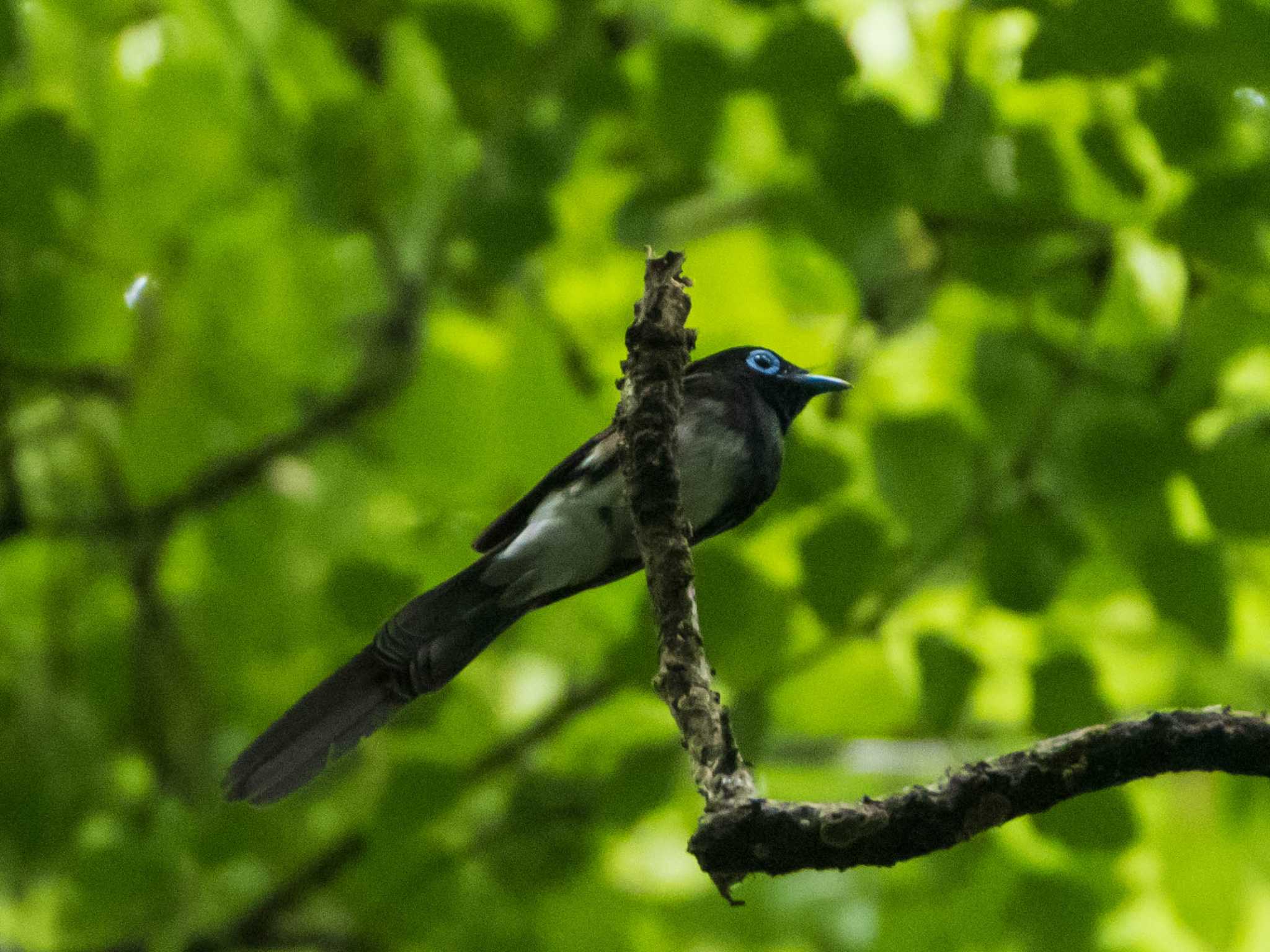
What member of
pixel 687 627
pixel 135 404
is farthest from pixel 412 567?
pixel 687 627

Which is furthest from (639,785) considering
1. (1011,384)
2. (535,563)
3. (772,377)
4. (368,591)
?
(1011,384)

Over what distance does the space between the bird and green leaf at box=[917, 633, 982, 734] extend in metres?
0.64

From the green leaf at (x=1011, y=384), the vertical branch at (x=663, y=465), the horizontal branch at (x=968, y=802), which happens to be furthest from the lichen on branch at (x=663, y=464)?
the green leaf at (x=1011, y=384)

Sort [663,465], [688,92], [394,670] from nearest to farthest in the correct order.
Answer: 1. [663,465]
2. [394,670]
3. [688,92]

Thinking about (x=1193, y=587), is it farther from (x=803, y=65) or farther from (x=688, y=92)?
(x=688, y=92)

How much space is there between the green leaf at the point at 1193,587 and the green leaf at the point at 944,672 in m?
0.46

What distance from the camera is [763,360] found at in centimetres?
323

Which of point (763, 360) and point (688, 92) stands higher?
point (688, 92)

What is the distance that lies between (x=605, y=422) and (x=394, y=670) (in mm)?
1016

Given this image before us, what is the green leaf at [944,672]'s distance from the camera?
3268 millimetres

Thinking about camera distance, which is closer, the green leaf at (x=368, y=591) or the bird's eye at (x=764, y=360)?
the bird's eye at (x=764, y=360)

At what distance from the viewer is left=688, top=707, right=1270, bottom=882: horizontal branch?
1.60 meters

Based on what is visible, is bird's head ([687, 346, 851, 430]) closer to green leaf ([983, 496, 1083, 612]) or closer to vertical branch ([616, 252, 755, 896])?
green leaf ([983, 496, 1083, 612])

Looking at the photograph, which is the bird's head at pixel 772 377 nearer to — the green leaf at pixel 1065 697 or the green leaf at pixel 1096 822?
the green leaf at pixel 1065 697
